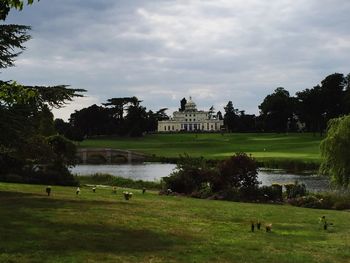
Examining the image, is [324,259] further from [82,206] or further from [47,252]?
[82,206]

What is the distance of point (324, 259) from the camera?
1179 centimetres

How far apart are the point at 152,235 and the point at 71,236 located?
201cm

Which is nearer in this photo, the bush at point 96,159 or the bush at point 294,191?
the bush at point 294,191

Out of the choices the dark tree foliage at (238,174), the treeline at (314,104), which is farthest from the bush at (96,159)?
the dark tree foliage at (238,174)

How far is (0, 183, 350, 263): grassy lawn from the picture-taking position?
11289mm

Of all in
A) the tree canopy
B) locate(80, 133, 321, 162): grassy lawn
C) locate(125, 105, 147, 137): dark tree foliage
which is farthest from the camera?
locate(125, 105, 147, 137): dark tree foliage

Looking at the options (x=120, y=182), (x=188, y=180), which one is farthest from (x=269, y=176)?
(x=188, y=180)

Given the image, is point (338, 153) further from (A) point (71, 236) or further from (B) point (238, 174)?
(A) point (71, 236)

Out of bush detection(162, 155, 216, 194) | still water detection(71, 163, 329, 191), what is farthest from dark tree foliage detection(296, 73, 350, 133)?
bush detection(162, 155, 216, 194)

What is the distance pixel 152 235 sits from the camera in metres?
13.8

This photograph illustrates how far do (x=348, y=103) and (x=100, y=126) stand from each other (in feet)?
286

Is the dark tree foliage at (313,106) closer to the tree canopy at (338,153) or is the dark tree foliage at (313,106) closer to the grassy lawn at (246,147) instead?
the grassy lawn at (246,147)

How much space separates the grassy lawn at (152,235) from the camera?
37.0ft

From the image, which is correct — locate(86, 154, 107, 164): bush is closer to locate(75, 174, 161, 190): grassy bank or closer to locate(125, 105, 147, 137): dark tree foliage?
locate(75, 174, 161, 190): grassy bank
